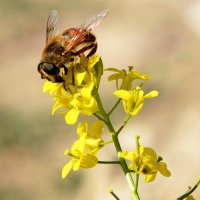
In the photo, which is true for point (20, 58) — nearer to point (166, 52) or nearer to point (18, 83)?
point (18, 83)

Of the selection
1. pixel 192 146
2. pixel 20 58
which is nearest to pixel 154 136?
pixel 192 146

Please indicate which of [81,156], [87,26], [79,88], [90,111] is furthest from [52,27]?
[81,156]

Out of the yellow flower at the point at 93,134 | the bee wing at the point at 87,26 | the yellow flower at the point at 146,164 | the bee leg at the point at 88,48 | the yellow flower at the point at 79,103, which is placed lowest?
the yellow flower at the point at 146,164

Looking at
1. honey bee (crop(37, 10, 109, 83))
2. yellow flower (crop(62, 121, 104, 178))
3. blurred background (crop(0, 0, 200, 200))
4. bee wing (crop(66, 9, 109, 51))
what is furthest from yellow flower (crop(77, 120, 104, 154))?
blurred background (crop(0, 0, 200, 200))

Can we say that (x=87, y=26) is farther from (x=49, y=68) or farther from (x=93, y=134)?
(x=93, y=134)

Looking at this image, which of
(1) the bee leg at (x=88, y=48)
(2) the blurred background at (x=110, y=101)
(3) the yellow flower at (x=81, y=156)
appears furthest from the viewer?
(2) the blurred background at (x=110, y=101)

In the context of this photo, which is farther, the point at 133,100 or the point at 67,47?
the point at 67,47

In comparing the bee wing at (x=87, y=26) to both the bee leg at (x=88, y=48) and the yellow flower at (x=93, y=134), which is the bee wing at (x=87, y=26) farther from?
the yellow flower at (x=93, y=134)

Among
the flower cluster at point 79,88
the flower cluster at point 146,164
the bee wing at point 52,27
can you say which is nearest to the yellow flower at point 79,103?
the flower cluster at point 79,88
